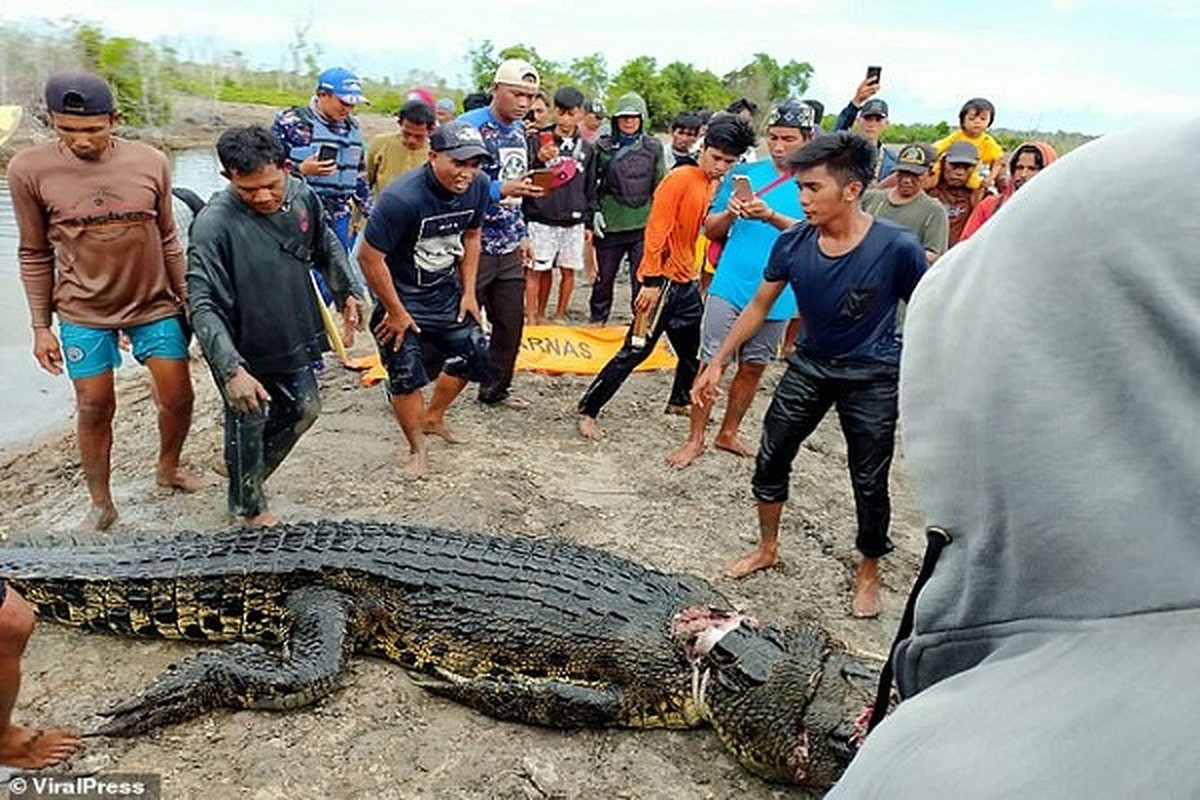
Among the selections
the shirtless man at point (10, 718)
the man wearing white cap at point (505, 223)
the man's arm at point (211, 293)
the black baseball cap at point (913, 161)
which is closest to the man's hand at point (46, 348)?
the man's arm at point (211, 293)

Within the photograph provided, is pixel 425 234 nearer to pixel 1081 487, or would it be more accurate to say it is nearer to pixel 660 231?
pixel 660 231

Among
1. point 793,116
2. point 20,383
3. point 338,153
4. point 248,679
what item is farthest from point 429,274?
point 20,383

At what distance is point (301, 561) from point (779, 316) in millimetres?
2920

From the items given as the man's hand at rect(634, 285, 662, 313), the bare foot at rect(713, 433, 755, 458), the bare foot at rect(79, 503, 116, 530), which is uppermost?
the man's hand at rect(634, 285, 662, 313)

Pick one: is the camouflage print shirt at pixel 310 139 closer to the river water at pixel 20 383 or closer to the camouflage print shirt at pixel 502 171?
the camouflage print shirt at pixel 502 171

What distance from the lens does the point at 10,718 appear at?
8.86 ft

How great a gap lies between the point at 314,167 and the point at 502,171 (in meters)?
1.25

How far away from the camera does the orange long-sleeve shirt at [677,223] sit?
5418 millimetres

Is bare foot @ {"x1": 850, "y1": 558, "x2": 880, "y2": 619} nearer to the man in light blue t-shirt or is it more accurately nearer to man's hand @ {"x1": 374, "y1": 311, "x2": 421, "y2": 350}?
the man in light blue t-shirt

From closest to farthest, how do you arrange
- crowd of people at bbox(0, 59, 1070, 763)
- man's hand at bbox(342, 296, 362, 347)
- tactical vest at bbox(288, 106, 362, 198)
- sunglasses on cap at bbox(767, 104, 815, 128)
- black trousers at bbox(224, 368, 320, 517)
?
crowd of people at bbox(0, 59, 1070, 763)
black trousers at bbox(224, 368, 320, 517)
man's hand at bbox(342, 296, 362, 347)
sunglasses on cap at bbox(767, 104, 815, 128)
tactical vest at bbox(288, 106, 362, 198)

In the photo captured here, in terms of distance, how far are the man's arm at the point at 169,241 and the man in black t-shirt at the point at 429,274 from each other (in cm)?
85

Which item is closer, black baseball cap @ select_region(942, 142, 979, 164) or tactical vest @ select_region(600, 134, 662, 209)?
black baseball cap @ select_region(942, 142, 979, 164)

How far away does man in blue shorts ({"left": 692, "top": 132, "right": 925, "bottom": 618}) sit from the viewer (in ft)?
11.7

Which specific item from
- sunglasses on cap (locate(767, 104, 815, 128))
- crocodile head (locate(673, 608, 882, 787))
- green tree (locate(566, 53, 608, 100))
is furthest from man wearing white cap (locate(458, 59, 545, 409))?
green tree (locate(566, 53, 608, 100))
